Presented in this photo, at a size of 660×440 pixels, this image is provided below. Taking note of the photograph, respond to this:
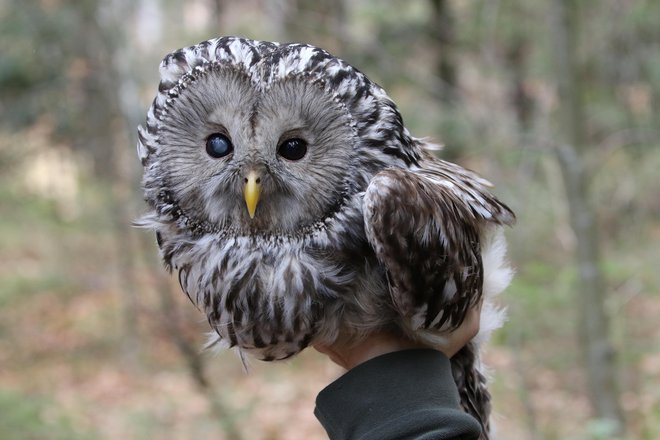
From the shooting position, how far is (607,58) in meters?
7.87

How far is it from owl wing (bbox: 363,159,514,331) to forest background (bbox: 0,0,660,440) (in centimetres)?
86

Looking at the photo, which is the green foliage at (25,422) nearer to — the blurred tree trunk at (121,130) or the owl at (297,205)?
the blurred tree trunk at (121,130)

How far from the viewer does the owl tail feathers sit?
8.20ft

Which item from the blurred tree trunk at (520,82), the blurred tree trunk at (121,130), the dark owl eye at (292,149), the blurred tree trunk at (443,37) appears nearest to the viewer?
the dark owl eye at (292,149)

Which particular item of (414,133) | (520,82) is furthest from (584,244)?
(520,82)

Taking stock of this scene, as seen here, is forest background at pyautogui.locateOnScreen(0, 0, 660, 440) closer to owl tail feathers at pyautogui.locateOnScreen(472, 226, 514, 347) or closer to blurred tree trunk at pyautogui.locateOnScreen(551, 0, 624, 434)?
blurred tree trunk at pyautogui.locateOnScreen(551, 0, 624, 434)

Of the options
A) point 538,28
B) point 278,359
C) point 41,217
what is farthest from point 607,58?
point 41,217

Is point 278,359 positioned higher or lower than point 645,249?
higher

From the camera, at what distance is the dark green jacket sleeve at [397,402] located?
1.77 m

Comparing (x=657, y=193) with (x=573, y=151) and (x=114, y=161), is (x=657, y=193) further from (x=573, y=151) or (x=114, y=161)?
(x=114, y=161)

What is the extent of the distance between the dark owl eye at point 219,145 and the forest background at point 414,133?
0.94m

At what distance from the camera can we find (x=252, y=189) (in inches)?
76.4

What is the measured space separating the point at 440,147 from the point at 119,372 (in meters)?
9.70

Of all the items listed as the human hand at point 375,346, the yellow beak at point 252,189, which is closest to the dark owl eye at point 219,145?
the yellow beak at point 252,189
